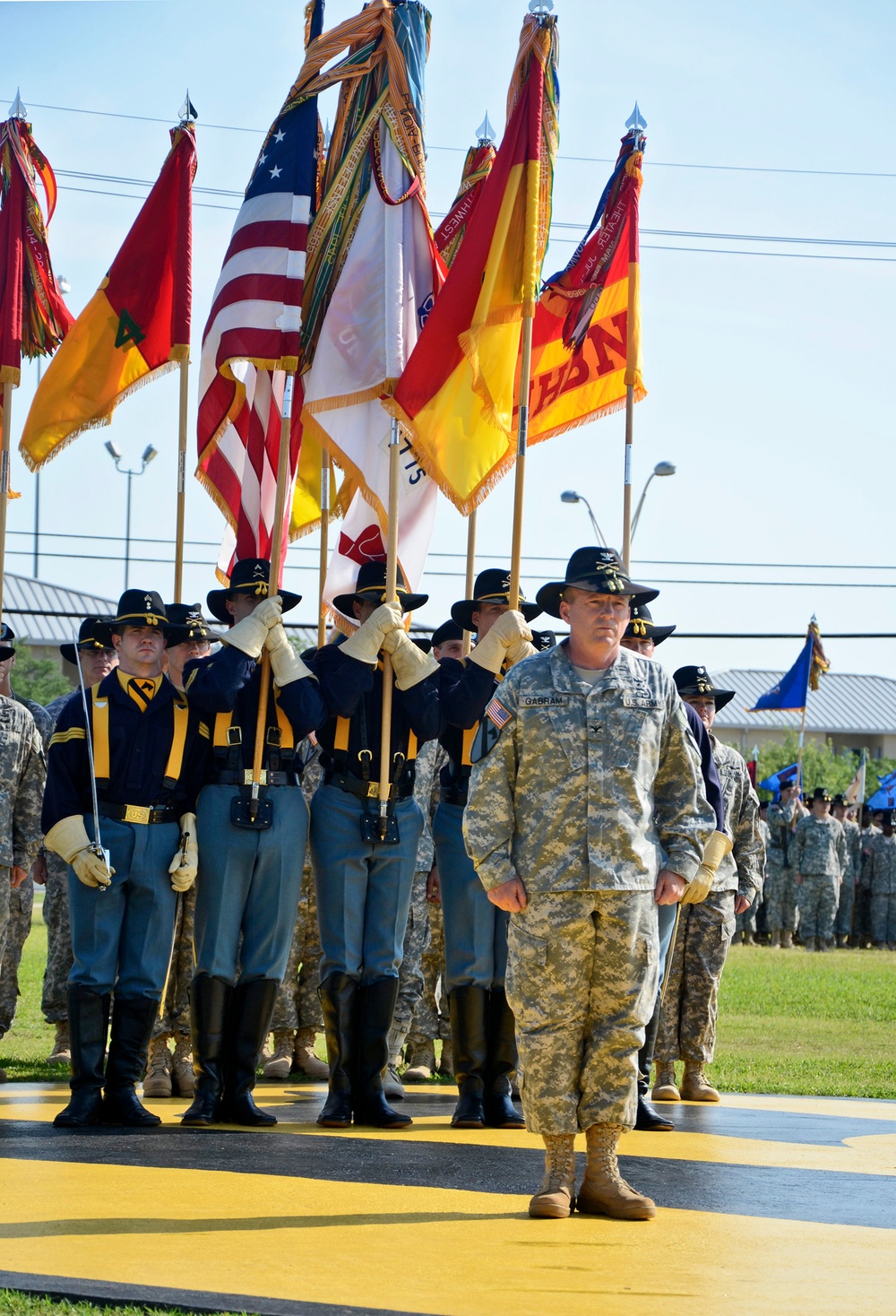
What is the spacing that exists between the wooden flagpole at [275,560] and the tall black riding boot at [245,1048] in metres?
0.78

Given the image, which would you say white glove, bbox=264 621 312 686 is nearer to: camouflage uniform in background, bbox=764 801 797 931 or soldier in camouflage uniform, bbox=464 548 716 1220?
soldier in camouflage uniform, bbox=464 548 716 1220

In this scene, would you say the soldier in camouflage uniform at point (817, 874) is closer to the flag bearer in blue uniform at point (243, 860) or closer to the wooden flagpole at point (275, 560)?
the wooden flagpole at point (275, 560)

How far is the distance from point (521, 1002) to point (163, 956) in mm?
2298

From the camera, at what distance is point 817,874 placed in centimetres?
2620

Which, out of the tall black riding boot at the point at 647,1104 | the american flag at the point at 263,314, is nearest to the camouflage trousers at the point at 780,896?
the american flag at the point at 263,314

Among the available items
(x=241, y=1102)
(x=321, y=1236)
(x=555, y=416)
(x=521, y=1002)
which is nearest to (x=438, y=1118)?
(x=241, y=1102)

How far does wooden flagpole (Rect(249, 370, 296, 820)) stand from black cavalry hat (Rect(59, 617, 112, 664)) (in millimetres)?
852

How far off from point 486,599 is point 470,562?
3.26 feet

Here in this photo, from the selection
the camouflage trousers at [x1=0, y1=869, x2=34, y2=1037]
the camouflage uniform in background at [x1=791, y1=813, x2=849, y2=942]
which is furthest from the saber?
the camouflage uniform in background at [x1=791, y1=813, x2=849, y2=942]

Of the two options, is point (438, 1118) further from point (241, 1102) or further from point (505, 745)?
point (505, 745)

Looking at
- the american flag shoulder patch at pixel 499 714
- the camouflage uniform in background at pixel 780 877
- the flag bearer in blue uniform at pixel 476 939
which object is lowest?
the camouflage uniform in background at pixel 780 877

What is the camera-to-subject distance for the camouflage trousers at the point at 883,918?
1104 inches

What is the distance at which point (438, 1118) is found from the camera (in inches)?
289

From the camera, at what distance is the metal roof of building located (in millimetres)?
97625
